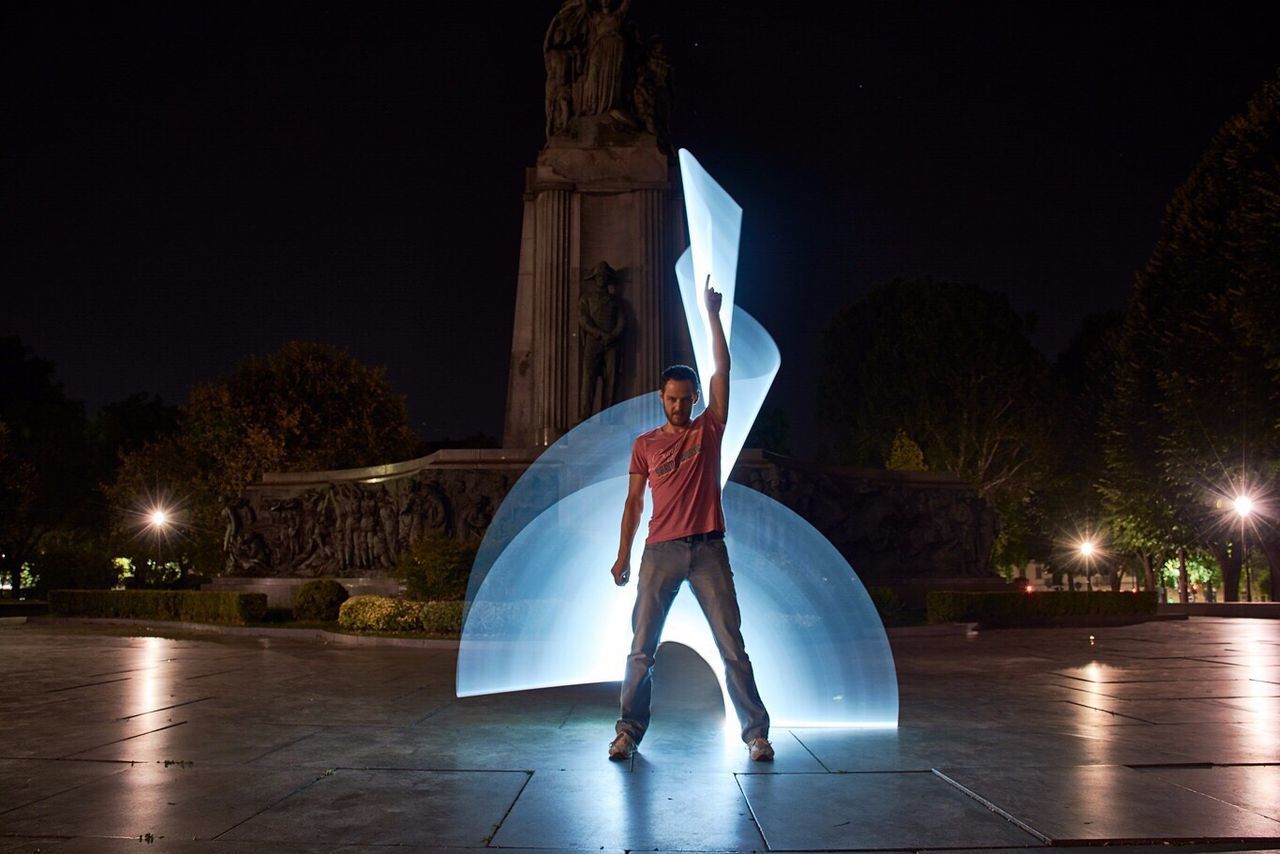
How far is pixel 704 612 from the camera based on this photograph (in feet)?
22.1

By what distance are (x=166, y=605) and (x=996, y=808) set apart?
22.4 meters

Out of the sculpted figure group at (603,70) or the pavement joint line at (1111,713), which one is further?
the sculpted figure group at (603,70)

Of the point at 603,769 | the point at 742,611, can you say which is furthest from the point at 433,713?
the point at 603,769

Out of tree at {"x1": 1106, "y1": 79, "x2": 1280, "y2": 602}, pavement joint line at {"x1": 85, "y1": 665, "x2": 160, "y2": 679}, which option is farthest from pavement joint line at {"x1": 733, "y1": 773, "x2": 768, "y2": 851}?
tree at {"x1": 1106, "y1": 79, "x2": 1280, "y2": 602}

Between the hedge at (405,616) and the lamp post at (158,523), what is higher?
the lamp post at (158,523)

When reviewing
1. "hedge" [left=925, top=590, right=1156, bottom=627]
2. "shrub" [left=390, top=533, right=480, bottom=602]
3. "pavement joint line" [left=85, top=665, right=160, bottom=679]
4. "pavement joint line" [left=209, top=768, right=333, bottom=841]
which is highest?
"shrub" [left=390, top=533, right=480, bottom=602]

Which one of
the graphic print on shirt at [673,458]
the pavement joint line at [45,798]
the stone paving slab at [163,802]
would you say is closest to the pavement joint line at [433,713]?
the stone paving slab at [163,802]

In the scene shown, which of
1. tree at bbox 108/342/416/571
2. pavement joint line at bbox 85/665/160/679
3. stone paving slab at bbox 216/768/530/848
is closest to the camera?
stone paving slab at bbox 216/768/530/848

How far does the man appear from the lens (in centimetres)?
667

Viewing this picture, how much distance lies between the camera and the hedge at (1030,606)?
2027cm

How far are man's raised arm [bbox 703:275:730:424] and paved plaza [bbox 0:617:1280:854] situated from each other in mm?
2370

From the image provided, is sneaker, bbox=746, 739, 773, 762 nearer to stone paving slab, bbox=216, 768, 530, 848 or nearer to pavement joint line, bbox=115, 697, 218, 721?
stone paving slab, bbox=216, 768, 530, 848

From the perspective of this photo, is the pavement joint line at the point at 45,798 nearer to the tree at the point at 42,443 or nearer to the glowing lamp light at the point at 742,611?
the glowing lamp light at the point at 742,611

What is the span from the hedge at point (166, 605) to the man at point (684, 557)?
16025 mm
